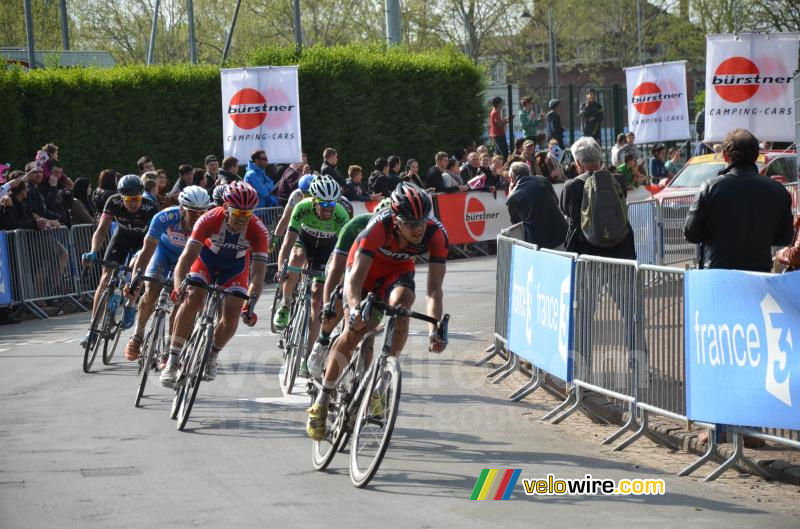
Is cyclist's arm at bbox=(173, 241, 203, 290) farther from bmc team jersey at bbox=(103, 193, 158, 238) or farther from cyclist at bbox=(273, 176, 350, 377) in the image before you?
bmc team jersey at bbox=(103, 193, 158, 238)

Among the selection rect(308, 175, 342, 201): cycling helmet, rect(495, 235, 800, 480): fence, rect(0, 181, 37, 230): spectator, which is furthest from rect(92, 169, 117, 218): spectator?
rect(495, 235, 800, 480): fence

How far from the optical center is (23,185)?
19.5 m

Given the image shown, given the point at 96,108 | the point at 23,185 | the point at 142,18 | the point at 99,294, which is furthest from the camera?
the point at 142,18

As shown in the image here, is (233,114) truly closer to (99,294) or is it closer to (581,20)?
(99,294)

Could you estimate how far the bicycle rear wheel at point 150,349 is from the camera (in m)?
11.7

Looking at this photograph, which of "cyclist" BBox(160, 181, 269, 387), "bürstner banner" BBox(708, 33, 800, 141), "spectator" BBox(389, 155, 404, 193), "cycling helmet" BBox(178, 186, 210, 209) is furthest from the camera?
"spectator" BBox(389, 155, 404, 193)

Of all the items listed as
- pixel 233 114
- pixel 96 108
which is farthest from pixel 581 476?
pixel 96 108

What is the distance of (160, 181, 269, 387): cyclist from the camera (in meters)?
11.0

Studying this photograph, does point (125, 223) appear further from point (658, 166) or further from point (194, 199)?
point (658, 166)

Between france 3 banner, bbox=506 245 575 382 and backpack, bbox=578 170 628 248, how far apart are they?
0.59 meters

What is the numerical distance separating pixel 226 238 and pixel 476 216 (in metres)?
15.4

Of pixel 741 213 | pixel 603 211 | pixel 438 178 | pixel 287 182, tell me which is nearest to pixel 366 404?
pixel 741 213

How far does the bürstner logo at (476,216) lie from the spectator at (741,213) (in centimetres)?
1662

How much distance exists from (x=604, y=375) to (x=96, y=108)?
1896 cm
